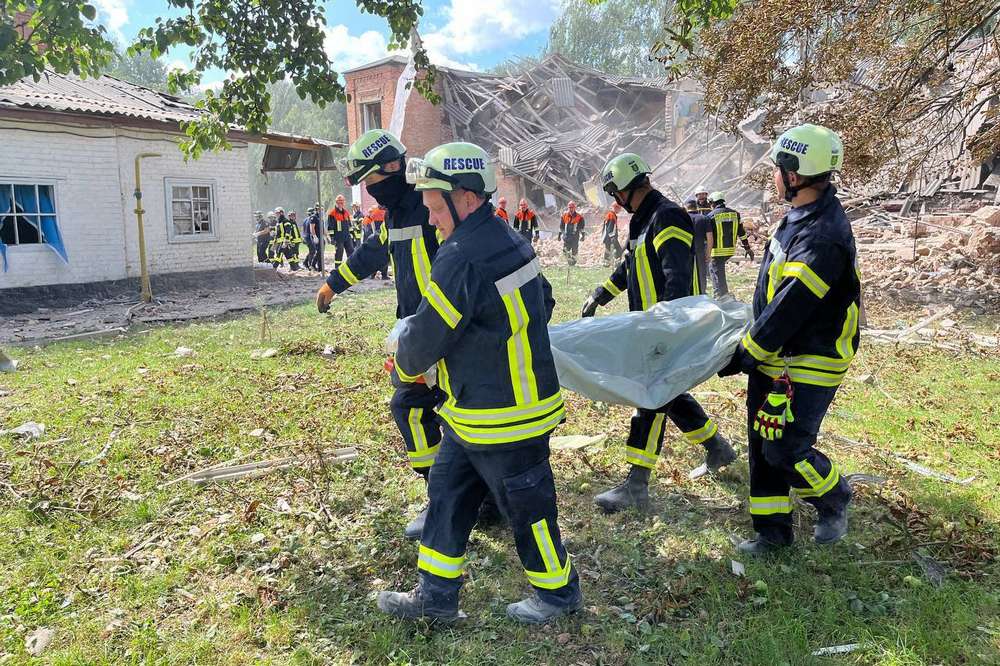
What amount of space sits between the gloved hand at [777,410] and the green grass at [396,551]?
0.72 meters

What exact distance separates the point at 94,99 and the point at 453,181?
14.1m

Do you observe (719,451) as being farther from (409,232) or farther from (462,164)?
(462,164)

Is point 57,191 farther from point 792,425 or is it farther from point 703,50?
point 792,425

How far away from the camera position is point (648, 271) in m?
4.12

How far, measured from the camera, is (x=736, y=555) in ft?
11.6

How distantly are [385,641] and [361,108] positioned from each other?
106ft

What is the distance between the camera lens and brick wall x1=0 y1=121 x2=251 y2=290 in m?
12.2

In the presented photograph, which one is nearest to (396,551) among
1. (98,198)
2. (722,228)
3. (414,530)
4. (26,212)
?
(414,530)

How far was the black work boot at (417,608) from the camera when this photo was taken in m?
2.93

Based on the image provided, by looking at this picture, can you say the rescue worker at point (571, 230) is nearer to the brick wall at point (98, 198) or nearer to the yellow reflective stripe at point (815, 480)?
the brick wall at point (98, 198)

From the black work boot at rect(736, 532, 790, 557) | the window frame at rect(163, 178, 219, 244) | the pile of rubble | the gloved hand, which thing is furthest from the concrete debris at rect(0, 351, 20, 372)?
the pile of rubble

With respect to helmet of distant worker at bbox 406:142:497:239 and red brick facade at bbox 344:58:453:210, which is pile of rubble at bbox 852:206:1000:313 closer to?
helmet of distant worker at bbox 406:142:497:239

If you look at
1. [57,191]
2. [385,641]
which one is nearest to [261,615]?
[385,641]

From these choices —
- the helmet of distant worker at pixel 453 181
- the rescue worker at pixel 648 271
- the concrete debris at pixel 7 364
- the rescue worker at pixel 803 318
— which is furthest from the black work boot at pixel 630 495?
the concrete debris at pixel 7 364
